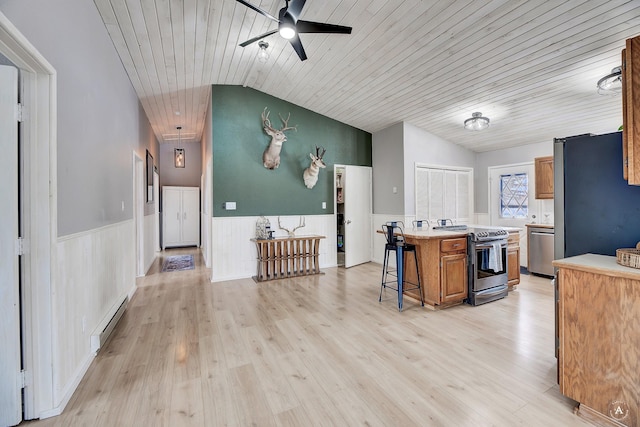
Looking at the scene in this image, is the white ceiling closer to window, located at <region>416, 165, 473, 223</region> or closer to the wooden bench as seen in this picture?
window, located at <region>416, 165, 473, 223</region>

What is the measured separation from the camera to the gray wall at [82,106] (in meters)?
1.75

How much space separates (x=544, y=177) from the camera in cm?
514

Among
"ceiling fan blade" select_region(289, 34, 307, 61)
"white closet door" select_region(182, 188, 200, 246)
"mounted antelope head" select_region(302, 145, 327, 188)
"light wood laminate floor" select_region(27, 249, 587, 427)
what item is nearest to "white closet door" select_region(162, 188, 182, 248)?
"white closet door" select_region(182, 188, 200, 246)

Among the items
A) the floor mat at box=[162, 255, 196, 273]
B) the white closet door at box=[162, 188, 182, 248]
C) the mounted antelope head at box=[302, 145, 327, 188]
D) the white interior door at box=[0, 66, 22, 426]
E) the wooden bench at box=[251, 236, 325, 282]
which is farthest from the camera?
the white closet door at box=[162, 188, 182, 248]

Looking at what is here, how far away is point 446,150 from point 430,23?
3.50 meters

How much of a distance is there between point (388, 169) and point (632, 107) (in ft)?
13.9

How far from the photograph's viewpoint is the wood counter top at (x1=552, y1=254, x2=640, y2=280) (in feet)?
4.79

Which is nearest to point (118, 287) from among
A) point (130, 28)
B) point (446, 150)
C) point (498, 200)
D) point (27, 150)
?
point (27, 150)

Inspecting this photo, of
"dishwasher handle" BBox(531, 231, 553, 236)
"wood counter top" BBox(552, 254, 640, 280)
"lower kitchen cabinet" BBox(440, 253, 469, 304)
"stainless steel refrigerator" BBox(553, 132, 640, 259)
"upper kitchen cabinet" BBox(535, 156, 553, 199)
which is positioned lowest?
"lower kitchen cabinet" BBox(440, 253, 469, 304)

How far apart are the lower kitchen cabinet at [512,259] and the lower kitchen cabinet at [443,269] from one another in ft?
3.06

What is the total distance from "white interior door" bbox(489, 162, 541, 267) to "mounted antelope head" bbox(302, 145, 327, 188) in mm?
3761

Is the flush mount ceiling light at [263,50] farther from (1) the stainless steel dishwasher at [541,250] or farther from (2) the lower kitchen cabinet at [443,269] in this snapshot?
(1) the stainless steel dishwasher at [541,250]

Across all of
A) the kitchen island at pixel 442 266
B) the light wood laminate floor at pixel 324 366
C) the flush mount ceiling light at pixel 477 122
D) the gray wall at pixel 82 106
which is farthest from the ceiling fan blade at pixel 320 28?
the light wood laminate floor at pixel 324 366

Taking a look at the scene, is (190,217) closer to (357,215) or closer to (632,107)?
(357,215)
